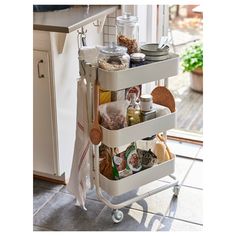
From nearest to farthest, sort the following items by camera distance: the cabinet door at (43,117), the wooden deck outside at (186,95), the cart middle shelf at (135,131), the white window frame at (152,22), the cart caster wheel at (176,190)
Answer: the cart middle shelf at (135,131) < the cabinet door at (43,117) < the cart caster wheel at (176,190) < the white window frame at (152,22) < the wooden deck outside at (186,95)

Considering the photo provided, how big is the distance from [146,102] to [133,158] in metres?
0.27

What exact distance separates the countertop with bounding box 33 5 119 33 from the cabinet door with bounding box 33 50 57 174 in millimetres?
137

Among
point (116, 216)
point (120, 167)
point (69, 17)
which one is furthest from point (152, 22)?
point (116, 216)

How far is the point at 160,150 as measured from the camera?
2.26 meters

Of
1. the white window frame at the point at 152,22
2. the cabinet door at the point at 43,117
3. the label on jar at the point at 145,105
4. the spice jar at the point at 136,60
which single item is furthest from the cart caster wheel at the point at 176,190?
the white window frame at the point at 152,22

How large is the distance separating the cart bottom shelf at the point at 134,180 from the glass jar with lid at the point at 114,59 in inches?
20.7

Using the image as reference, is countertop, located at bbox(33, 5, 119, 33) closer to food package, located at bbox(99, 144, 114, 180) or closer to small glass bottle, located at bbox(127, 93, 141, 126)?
small glass bottle, located at bbox(127, 93, 141, 126)

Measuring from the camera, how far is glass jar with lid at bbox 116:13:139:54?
204 cm

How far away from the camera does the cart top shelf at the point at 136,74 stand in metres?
1.89

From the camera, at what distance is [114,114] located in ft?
6.66

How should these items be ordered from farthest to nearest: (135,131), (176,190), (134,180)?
(176,190) → (134,180) → (135,131)

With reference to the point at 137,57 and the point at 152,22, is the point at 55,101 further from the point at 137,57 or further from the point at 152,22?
the point at 152,22

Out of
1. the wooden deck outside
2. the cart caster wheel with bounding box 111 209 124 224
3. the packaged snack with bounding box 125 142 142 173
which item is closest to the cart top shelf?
the packaged snack with bounding box 125 142 142 173

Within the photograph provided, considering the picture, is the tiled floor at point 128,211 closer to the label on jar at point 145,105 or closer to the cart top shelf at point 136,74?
the label on jar at point 145,105
